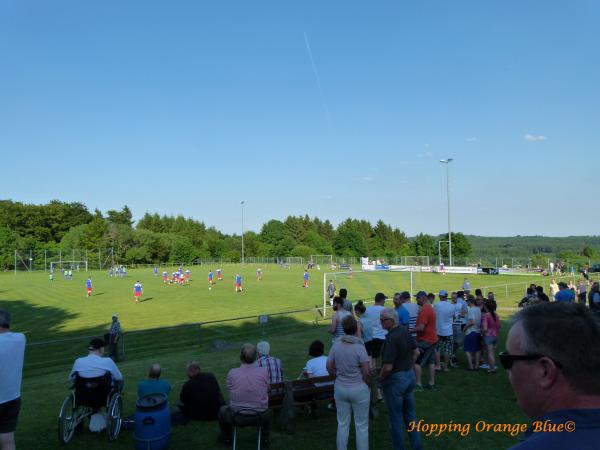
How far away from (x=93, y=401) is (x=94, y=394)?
15 centimetres

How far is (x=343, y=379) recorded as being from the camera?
5617mm

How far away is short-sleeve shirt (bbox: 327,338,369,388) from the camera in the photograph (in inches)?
219

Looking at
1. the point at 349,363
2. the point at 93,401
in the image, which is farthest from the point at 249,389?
the point at 93,401

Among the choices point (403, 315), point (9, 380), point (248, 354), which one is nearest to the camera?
point (9, 380)

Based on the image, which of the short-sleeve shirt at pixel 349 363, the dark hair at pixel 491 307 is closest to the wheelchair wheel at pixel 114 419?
the short-sleeve shirt at pixel 349 363

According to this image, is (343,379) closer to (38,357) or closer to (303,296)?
(38,357)

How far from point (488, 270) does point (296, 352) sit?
1885 inches

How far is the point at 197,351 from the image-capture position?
14195 mm

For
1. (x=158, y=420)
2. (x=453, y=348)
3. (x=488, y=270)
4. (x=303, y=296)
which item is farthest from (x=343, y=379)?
(x=488, y=270)

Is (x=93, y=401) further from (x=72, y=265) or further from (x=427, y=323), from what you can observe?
(x=72, y=265)

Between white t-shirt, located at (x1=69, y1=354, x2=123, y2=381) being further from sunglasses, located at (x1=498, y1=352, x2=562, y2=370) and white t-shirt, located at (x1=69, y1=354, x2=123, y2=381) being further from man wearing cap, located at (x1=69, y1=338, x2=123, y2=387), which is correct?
sunglasses, located at (x1=498, y1=352, x2=562, y2=370)

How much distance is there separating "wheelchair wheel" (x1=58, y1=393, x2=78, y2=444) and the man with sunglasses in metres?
6.73

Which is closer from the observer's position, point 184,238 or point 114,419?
point 114,419

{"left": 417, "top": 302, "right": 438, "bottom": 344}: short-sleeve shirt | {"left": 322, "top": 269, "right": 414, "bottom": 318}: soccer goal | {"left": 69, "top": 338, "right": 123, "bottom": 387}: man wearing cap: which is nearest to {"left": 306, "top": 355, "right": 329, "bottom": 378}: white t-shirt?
{"left": 417, "top": 302, "right": 438, "bottom": 344}: short-sleeve shirt
